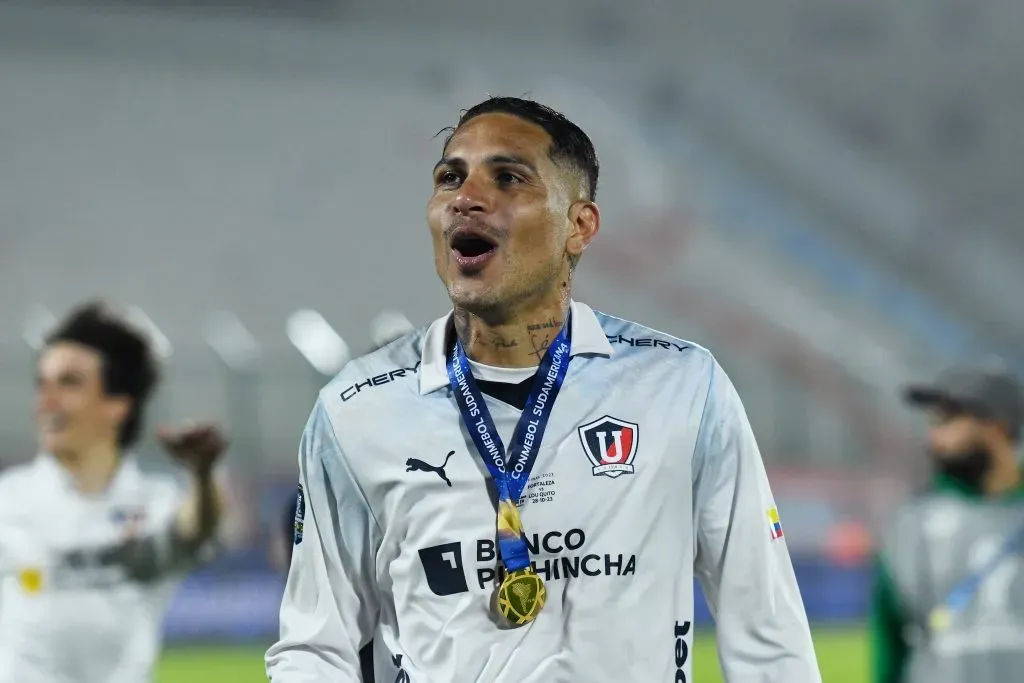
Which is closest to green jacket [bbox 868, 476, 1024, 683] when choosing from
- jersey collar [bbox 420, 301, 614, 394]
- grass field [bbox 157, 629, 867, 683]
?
jersey collar [bbox 420, 301, 614, 394]

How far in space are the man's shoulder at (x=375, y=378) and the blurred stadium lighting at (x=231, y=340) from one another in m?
10.8

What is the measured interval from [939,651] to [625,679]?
2.73 metres

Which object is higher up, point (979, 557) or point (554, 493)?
point (979, 557)

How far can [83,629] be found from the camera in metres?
5.00

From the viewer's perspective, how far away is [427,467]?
268 cm

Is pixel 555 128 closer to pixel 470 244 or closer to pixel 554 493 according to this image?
pixel 470 244

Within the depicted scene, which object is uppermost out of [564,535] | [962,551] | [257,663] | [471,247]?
[471,247]

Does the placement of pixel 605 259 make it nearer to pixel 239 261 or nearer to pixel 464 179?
pixel 239 261

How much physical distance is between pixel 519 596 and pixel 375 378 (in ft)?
1.89

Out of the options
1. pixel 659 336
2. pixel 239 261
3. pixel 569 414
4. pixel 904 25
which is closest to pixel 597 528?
pixel 569 414

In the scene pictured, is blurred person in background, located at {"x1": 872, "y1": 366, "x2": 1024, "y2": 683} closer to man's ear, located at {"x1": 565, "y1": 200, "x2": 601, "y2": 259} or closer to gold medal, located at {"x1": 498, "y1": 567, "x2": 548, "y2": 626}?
man's ear, located at {"x1": 565, "y1": 200, "x2": 601, "y2": 259}

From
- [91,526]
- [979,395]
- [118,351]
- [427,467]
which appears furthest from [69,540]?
[979,395]

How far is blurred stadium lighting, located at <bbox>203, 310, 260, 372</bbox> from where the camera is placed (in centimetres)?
1378

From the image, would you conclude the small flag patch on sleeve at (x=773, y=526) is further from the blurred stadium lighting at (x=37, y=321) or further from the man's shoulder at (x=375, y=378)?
the blurred stadium lighting at (x=37, y=321)
